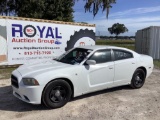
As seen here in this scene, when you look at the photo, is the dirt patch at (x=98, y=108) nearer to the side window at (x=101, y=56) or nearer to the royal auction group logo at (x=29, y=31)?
the side window at (x=101, y=56)

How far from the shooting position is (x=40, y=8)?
64.2ft

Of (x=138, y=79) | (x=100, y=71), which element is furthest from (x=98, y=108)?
(x=138, y=79)

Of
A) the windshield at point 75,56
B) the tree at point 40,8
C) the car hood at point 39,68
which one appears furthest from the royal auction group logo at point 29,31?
the tree at point 40,8

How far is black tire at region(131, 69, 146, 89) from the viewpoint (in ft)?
22.8

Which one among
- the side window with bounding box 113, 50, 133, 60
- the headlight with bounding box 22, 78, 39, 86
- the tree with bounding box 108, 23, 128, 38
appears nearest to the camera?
the headlight with bounding box 22, 78, 39, 86

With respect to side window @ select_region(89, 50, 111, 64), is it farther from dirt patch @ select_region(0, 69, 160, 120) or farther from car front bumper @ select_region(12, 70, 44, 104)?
car front bumper @ select_region(12, 70, 44, 104)

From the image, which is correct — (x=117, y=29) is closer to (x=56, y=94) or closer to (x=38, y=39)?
(x=38, y=39)

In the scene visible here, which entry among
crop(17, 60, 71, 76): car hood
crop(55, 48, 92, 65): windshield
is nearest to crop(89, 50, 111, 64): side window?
crop(55, 48, 92, 65): windshield

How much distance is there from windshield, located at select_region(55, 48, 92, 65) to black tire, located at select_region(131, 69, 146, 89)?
1.92 meters

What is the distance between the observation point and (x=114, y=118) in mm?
4652

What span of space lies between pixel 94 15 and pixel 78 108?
67.0 feet

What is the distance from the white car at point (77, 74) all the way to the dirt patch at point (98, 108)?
0.92ft

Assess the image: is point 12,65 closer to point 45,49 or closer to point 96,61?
point 45,49

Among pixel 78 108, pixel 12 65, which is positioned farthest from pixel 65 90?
pixel 12 65
